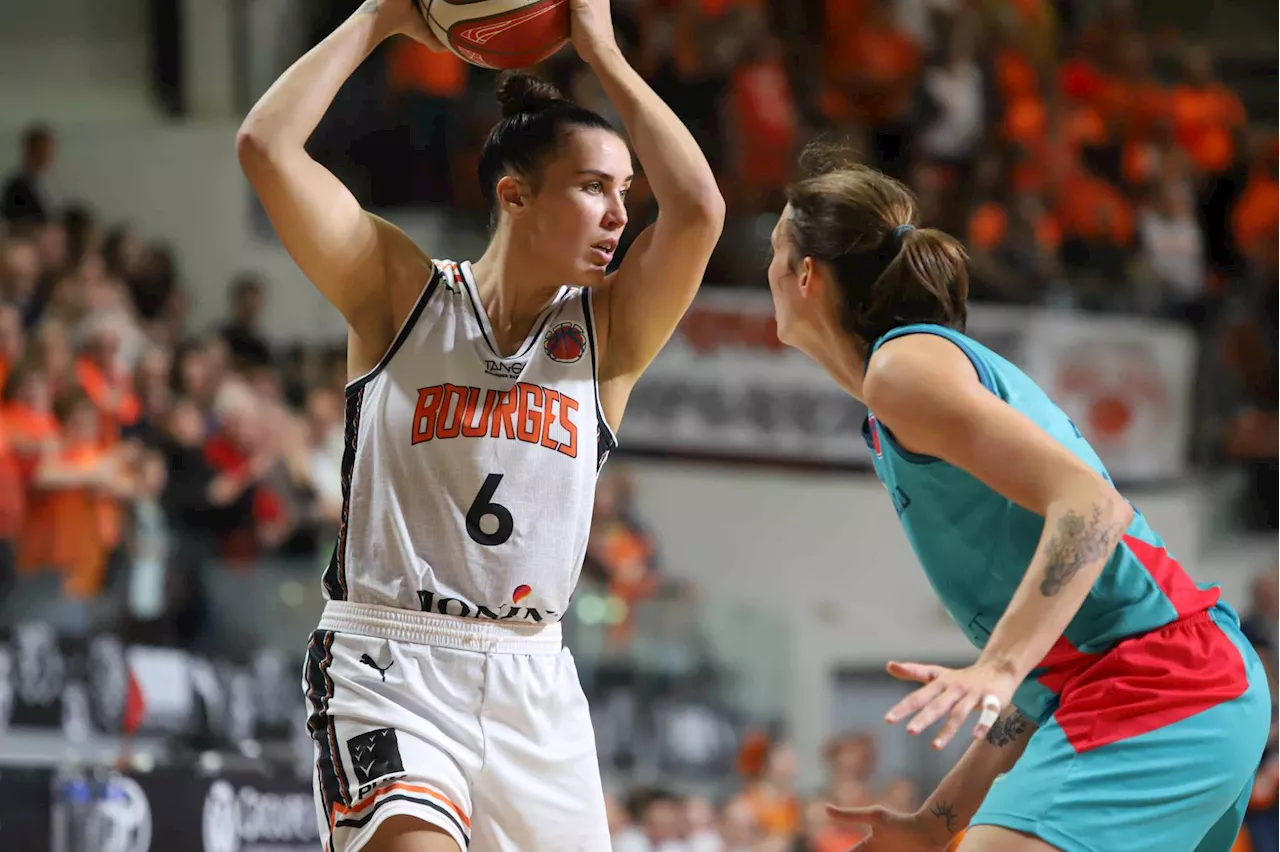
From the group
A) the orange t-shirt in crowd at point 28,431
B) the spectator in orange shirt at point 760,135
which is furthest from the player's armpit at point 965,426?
the spectator in orange shirt at point 760,135

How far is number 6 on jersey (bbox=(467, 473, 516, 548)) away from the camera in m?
3.28

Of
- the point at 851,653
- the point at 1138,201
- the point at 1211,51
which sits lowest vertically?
the point at 851,653

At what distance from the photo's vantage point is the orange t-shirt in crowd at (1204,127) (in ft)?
41.3

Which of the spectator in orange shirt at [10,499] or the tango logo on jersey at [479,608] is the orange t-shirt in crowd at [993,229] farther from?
the tango logo on jersey at [479,608]

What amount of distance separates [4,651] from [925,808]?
4.29m

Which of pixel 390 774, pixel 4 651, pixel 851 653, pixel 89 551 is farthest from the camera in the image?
pixel 851 653

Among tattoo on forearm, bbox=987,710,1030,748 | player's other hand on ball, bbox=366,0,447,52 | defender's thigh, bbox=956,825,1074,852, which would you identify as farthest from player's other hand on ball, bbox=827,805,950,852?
player's other hand on ball, bbox=366,0,447,52

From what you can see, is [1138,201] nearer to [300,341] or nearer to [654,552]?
[654,552]

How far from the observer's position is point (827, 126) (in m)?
11.7

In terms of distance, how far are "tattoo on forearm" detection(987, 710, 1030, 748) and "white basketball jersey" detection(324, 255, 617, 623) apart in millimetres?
939

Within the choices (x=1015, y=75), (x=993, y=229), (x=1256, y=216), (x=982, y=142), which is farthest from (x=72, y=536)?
(x=1256, y=216)

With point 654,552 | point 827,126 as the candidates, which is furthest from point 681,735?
point 827,126

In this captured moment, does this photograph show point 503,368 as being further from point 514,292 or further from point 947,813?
point 947,813

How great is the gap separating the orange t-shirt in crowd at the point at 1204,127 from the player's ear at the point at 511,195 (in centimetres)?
1021
